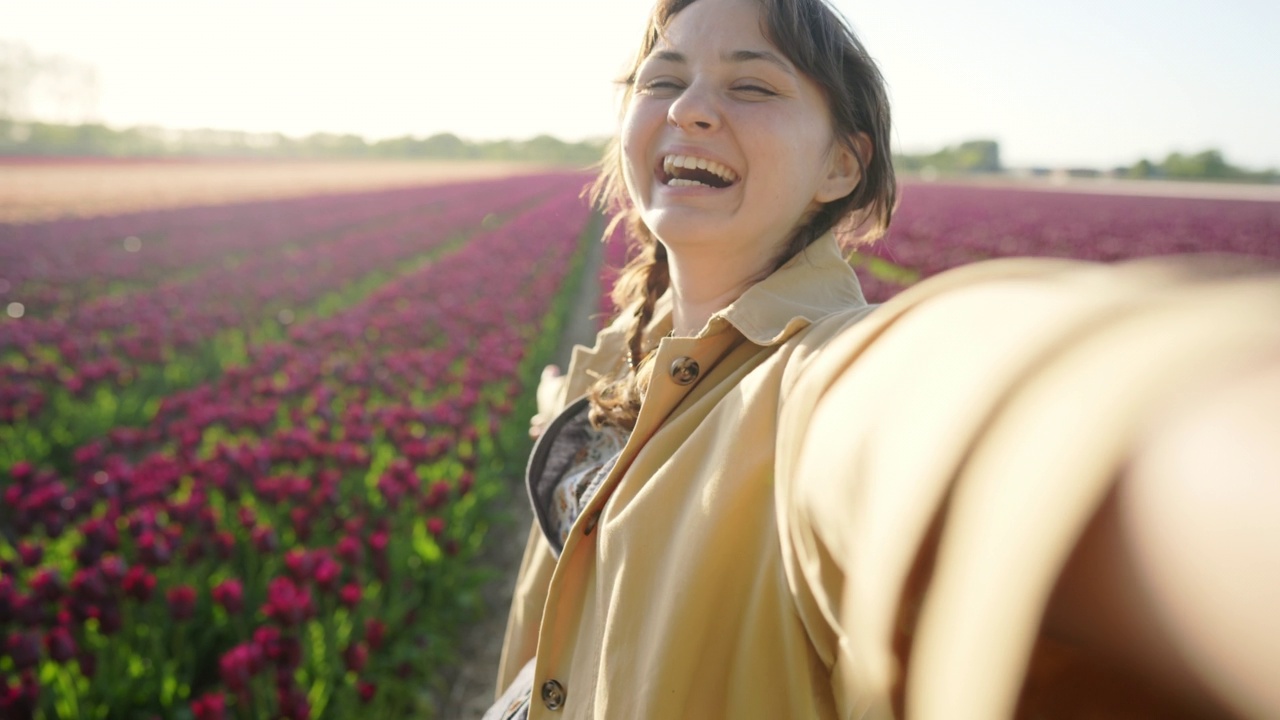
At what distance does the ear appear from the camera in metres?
1.24

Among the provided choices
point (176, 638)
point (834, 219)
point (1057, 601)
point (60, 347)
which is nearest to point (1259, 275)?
point (1057, 601)

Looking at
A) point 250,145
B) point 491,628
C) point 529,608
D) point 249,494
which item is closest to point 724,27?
point 529,608

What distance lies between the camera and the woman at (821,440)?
30cm

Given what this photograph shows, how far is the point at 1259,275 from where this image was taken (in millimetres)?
352

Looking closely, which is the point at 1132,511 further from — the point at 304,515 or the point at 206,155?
the point at 206,155

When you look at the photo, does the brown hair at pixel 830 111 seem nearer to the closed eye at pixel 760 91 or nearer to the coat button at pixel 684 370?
the closed eye at pixel 760 91

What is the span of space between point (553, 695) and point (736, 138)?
0.86 meters

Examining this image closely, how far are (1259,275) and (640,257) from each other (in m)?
1.39

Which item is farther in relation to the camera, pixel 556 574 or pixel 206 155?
pixel 206 155

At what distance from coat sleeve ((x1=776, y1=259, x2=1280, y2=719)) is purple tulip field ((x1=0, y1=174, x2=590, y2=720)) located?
77.8 inches

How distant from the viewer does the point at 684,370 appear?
967 mm

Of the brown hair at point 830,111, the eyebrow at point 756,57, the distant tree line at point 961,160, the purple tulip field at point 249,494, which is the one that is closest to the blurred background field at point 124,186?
the purple tulip field at point 249,494

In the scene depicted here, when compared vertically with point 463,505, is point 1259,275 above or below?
above

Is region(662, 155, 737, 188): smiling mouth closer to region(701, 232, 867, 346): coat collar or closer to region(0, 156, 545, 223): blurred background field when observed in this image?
region(701, 232, 867, 346): coat collar
